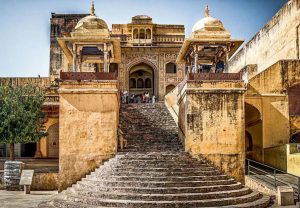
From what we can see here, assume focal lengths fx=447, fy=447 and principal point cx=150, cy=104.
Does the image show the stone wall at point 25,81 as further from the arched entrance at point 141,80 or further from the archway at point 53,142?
the arched entrance at point 141,80

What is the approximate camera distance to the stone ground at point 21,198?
484 inches

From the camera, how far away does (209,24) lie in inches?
713

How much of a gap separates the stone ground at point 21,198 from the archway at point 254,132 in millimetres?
8958

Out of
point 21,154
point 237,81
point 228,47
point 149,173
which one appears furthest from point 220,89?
point 21,154

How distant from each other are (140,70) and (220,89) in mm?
14921

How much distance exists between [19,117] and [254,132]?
9954 mm

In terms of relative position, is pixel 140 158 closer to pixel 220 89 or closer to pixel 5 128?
pixel 220 89

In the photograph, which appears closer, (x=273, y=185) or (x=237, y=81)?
(x=273, y=185)

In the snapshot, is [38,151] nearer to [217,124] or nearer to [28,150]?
[28,150]

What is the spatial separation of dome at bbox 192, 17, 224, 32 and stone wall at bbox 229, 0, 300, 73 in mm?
6783

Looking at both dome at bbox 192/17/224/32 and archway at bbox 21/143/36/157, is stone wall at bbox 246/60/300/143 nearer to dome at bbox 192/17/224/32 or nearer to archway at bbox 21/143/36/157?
dome at bbox 192/17/224/32

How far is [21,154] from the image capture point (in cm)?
2191

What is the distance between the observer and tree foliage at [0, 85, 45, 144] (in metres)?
16.7

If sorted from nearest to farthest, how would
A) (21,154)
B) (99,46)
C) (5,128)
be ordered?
(5,128) < (99,46) < (21,154)
